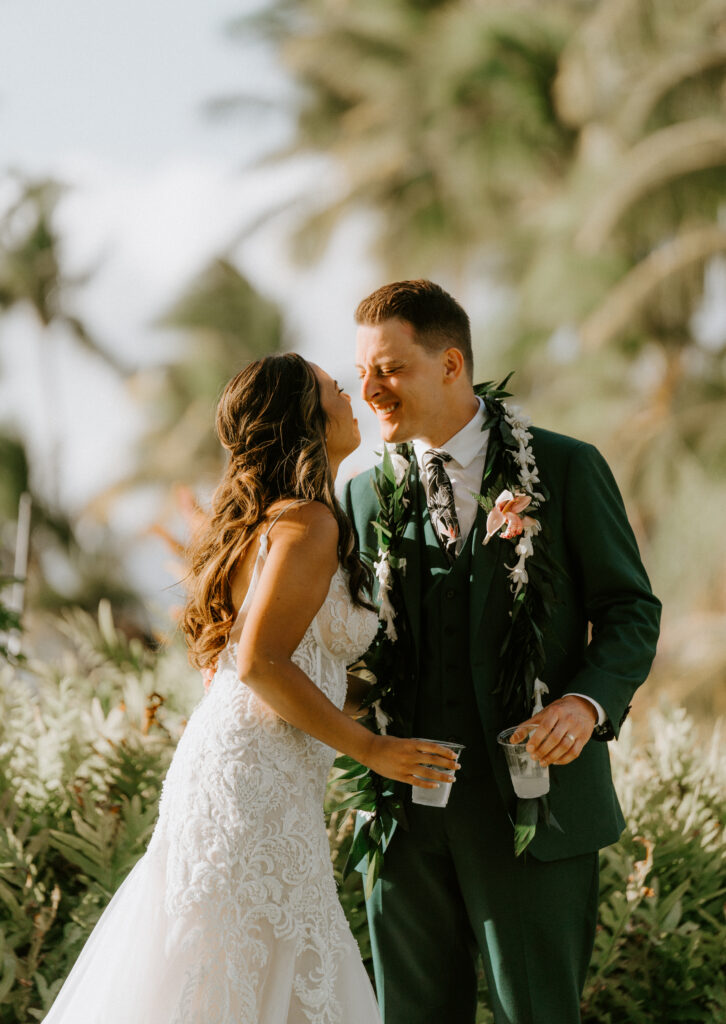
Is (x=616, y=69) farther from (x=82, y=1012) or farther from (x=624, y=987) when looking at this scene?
(x=82, y=1012)

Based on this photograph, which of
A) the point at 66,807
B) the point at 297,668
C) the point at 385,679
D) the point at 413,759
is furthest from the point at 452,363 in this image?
the point at 66,807

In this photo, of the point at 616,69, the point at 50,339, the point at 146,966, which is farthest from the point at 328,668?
the point at 50,339

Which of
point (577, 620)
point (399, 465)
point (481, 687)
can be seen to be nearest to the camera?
point (481, 687)

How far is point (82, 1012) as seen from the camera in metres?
2.69

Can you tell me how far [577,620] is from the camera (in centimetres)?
307

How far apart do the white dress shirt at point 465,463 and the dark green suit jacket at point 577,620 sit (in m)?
0.08

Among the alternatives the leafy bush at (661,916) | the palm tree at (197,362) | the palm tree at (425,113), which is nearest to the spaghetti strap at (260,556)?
the leafy bush at (661,916)

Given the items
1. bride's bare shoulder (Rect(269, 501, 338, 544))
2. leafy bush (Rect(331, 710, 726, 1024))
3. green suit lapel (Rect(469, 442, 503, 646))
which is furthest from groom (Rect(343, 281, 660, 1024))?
leafy bush (Rect(331, 710, 726, 1024))

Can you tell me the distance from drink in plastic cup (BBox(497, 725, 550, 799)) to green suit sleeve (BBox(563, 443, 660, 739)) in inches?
8.1

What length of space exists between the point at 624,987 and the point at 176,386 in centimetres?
2763

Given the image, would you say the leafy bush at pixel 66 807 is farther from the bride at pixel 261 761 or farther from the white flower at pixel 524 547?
the white flower at pixel 524 547

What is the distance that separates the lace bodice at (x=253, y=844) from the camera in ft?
8.61

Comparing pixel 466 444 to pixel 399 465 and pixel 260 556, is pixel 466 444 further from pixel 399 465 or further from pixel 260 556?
pixel 260 556

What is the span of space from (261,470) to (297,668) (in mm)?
490
